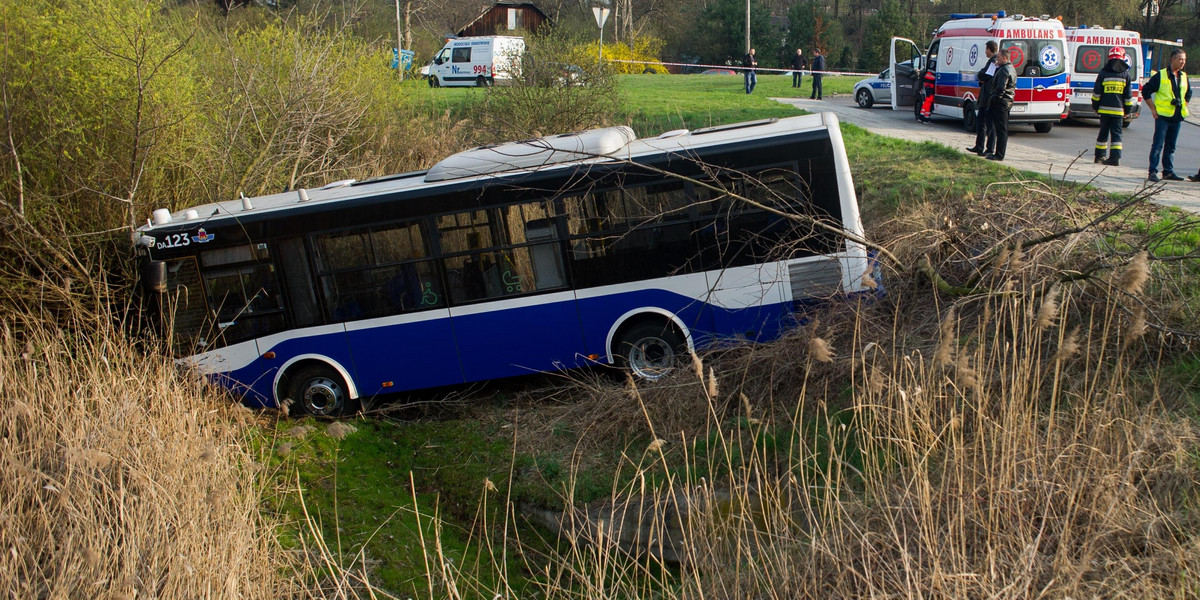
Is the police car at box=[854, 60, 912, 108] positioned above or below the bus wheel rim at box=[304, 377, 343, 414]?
above

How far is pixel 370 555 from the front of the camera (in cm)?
752

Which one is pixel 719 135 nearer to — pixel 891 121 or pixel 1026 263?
pixel 1026 263

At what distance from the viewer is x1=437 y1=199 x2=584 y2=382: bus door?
946 centimetres

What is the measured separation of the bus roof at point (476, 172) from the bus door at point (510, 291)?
43 cm

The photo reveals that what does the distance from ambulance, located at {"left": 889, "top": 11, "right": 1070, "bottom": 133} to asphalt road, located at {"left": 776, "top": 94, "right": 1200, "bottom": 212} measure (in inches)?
20.2

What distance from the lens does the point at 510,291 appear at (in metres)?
9.61

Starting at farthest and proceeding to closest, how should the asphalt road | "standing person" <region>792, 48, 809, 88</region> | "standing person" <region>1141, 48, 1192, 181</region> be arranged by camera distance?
"standing person" <region>792, 48, 809, 88</region>
"standing person" <region>1141, 48, 1192, 181</region>
the asphalt road

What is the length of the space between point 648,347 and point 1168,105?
27.7 ft

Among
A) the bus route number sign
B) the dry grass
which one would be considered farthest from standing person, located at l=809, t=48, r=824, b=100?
the dry grass

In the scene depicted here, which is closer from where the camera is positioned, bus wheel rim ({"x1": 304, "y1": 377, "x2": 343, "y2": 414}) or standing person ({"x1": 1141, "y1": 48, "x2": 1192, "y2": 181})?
bus wheel rim ({"x1": 304, "y1": 377, "x2": 343, "y2": 414})

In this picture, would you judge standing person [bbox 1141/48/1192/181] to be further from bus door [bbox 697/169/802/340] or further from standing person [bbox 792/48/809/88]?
standing person [bbox 792/48/809/88]

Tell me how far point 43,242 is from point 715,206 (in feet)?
25.0

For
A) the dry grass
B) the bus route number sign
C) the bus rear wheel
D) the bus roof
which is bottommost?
the bus rear wheel

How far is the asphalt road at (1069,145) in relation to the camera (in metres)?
12.1
